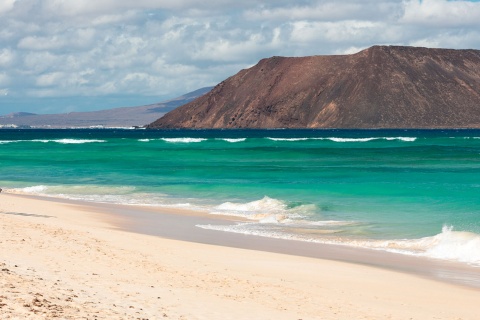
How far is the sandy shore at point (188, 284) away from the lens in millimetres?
9344

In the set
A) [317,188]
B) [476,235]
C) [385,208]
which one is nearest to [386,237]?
[476,235]

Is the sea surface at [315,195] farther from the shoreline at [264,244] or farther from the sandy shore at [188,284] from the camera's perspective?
the sandy shore at [188,284]

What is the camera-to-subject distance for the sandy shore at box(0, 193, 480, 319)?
934cm

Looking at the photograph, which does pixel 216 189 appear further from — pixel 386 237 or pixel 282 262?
pixel 282 262

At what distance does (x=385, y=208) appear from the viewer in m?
26.3

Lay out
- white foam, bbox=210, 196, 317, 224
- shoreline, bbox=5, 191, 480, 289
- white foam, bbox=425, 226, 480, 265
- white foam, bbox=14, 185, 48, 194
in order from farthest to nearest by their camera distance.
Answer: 1. white foam, bbox=14, 185, 48, 194
2. white foam, bbox=210, 196, 317, 224
3. white foam, bbox=425, 226, 480, 265
4. shoreline, bbox=5, 191, 480, 289

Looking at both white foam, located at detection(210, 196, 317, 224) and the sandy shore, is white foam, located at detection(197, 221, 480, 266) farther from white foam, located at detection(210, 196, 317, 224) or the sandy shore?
the sandy shore

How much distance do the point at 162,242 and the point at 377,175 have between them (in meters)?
27.8

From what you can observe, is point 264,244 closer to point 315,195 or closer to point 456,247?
point 456,247

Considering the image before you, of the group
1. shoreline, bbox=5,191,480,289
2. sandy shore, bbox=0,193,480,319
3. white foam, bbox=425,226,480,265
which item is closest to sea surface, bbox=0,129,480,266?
white foam, bbox=425,226,480,265

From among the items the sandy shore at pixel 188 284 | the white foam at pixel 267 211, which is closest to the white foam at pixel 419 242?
the white foam at pixel 267 211

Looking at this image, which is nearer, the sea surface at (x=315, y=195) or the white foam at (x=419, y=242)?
the white foam at (x=419, y=242)

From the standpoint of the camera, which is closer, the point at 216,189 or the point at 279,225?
the point at 279,225

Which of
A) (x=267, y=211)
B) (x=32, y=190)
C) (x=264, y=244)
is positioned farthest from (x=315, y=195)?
(x=264, y=244)
